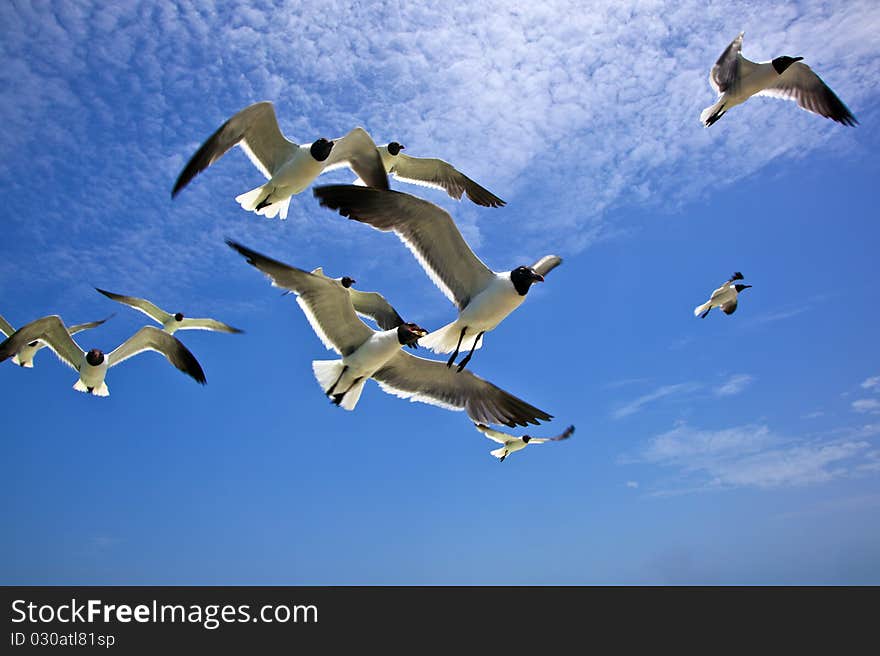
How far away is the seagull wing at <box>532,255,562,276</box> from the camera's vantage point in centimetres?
872

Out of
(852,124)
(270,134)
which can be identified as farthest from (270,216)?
(852,124)

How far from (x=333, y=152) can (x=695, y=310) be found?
996 centimetres

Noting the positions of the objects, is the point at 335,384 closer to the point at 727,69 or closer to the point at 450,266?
the point at 450,266

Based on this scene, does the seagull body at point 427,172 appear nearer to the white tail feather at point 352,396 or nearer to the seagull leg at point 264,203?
the seagull leg at point 264,203

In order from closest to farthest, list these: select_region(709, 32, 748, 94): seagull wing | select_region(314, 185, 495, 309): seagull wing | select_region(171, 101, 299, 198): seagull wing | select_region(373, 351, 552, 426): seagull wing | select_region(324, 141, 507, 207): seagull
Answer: select_region(314, 185, 495, 309): seagull wing → select_region(373, 351, 552, 426): seagull wing → select_region(171, 101, 299, 198): seagull wing → select_region(709, 32, 748, 94): seagull wing → select_region(324, 141, 507, 207): seagull

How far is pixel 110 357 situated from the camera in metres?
12.9

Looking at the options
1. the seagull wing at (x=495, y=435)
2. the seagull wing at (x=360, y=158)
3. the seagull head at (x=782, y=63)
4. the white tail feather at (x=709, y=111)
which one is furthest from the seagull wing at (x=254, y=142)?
the seagull head at (x=782, y=63)

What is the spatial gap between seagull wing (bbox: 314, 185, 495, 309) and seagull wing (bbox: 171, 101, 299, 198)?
9.80 ft

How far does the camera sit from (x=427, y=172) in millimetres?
13453

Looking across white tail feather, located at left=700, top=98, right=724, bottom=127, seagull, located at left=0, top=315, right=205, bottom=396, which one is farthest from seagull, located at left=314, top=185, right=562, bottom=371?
seagull, located at left=0, top=315, right=205, bottom=396

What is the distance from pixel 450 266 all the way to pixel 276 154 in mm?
3810

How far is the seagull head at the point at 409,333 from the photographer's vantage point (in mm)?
9281

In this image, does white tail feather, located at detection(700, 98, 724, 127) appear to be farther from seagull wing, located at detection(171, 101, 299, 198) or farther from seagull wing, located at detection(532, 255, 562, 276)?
seagull wing, located at detection(171, 101, 299, 198)

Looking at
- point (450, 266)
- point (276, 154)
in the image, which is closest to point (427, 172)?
point (276, 154)
